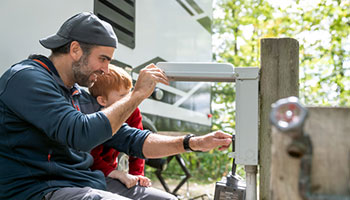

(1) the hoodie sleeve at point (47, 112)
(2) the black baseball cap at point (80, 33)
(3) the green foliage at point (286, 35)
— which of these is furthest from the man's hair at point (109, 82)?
(3) the green foliage at point (286, 35)

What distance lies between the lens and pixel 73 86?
196cm

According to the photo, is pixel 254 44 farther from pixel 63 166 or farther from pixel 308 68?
pixel 63 166

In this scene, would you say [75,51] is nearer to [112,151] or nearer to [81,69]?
[81,69]

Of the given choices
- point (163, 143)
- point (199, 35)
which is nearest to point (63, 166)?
point (163, 143)

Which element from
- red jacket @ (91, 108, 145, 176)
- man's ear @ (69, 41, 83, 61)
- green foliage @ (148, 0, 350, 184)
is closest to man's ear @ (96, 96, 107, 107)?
red jacket @ (91, 108, 145, 176)

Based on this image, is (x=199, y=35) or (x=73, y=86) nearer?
(x=73, y=86)

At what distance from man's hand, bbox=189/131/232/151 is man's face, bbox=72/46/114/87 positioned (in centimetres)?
65

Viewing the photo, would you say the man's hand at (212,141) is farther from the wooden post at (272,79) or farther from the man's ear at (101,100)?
the man's ear at (101,100)

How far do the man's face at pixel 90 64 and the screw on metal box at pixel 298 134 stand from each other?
1.29 m

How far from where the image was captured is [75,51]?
1857 mm

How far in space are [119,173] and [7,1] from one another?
1.07 meters

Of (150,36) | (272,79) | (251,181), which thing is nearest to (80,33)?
(272,79)

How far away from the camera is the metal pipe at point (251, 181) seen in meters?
1.82

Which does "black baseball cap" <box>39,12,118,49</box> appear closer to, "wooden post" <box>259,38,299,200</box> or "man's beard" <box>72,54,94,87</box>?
"man's beard" <box>72,54,94,87</box>
